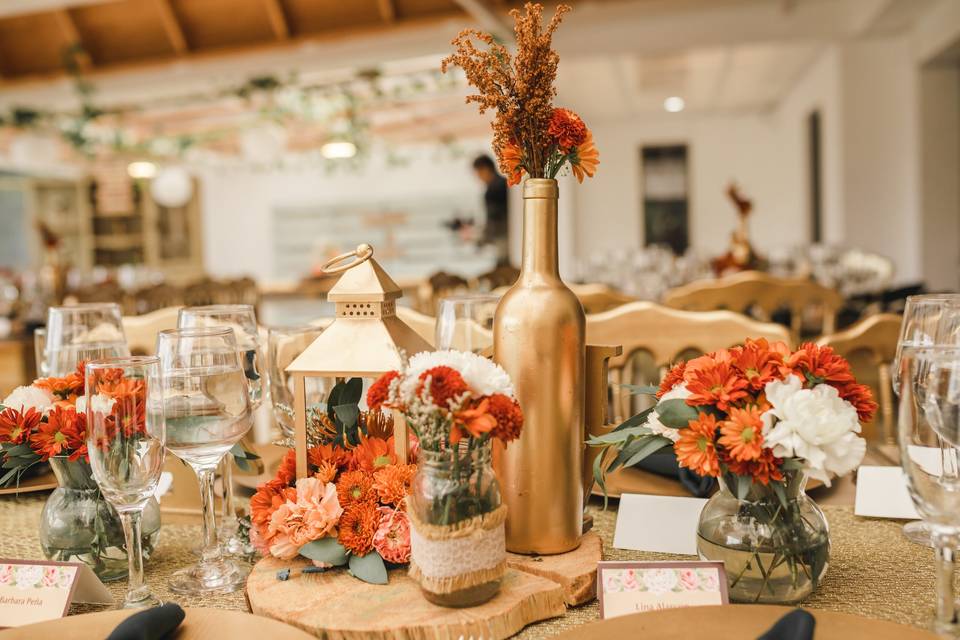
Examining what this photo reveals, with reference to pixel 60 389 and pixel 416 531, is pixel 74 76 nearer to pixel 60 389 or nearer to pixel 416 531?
pixel 60 389

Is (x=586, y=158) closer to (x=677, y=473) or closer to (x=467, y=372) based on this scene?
(x=467, y=372)

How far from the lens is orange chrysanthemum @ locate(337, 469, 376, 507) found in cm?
76

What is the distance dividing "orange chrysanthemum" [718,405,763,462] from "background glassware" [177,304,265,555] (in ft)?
1.52

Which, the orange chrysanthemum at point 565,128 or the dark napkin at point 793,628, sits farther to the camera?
the orange chrysanthemum at point 565,128

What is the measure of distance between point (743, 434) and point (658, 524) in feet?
0.82

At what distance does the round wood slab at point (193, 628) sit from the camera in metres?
0.62

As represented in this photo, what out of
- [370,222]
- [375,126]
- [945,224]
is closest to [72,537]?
[945,224]

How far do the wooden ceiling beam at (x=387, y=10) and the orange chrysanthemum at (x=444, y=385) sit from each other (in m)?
5.41

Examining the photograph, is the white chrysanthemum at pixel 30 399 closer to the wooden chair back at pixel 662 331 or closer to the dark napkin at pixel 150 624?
the dark napkin at pixel 150 624

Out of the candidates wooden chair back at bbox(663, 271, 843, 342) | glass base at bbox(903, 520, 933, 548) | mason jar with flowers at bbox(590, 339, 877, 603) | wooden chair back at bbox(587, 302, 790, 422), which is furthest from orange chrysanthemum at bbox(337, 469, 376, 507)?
wooden chair back at bbox(663, 271, 843, 342)

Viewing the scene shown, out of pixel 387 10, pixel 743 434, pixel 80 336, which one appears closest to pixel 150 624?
pixel 743 434

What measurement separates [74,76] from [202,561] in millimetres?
6452

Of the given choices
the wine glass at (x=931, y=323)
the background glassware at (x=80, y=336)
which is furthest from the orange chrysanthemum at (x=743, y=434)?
the background glassware at (x=80, y=336)

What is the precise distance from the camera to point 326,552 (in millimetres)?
746
